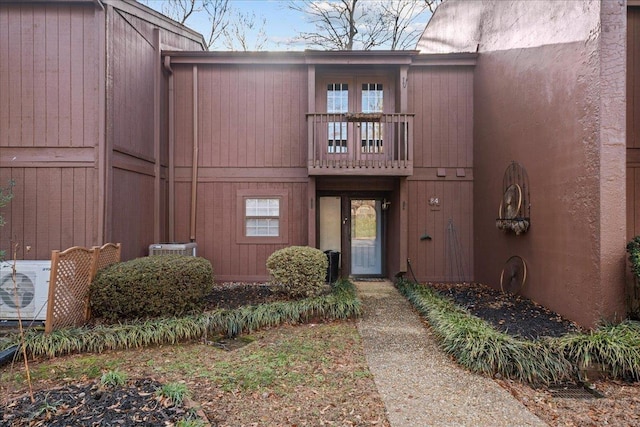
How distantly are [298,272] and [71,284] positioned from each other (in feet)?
9.93

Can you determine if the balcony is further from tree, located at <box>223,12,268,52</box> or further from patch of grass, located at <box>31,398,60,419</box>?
tree, located at <box>223,12,268,52</box>

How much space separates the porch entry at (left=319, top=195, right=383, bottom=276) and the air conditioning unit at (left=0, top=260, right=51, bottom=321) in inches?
211

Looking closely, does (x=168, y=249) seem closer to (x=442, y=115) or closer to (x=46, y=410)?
(x=46, y=410)

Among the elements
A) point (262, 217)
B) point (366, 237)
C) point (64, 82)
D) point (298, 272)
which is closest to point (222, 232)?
point (262, 217)

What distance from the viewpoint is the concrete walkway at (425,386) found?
305cm

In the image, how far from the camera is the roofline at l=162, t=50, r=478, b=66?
7.55 m

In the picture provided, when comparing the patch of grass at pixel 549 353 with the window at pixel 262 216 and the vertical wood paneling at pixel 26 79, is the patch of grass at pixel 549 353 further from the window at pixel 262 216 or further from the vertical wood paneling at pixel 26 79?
the vertical wood paneling at pixel 26 79

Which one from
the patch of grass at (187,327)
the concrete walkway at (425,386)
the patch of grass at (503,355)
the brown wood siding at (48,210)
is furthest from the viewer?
the brown wood siding at (48,210)

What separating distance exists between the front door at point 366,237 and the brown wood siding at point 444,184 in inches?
39.9

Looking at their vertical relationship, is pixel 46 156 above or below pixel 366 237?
above

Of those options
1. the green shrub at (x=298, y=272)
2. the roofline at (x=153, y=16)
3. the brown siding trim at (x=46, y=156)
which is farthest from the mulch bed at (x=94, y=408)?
the roofline at (x=153, y=16)

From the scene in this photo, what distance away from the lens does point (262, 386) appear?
3.47 m

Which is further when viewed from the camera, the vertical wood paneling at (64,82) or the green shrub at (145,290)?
the vertical wood paneling at (64,82)

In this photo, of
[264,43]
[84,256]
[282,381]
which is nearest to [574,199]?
[282,381]
